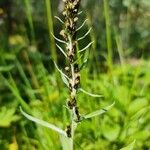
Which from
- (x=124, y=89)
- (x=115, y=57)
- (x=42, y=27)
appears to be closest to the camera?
(x=124, y=89)

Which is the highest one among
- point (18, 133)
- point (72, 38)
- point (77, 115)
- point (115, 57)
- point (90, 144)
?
point (72, 38)

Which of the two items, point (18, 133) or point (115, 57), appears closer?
point (18, 133)

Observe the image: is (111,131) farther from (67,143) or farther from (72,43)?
(72,43)

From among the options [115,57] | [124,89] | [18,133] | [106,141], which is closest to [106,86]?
[124,89]

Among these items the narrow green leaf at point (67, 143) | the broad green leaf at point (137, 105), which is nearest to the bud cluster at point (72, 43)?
the narrow green leaf at point (67, 143)

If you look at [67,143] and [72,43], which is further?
[67,143]

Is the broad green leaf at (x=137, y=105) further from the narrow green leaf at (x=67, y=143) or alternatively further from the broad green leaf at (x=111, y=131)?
the narrow green leaf at (x=67, y=143)

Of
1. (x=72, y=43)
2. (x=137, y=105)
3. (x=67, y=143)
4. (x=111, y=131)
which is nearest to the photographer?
(x=72, y=43)

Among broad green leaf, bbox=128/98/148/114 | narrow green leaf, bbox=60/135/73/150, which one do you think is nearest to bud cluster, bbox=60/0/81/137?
narrow green leaf, bbox=60/135/73/150

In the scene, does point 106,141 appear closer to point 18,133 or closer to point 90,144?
point 90,144

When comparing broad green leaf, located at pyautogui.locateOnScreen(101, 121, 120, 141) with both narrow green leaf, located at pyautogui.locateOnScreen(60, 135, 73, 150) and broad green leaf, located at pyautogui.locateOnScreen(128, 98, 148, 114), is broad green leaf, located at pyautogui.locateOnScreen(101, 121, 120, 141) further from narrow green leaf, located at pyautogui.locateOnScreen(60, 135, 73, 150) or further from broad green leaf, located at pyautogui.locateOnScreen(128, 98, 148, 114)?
narrow green leaf, located at pyautogui.locateOnScreen(60, 135, 73, 150)

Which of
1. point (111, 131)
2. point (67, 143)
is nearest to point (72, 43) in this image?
point (67, 143)
